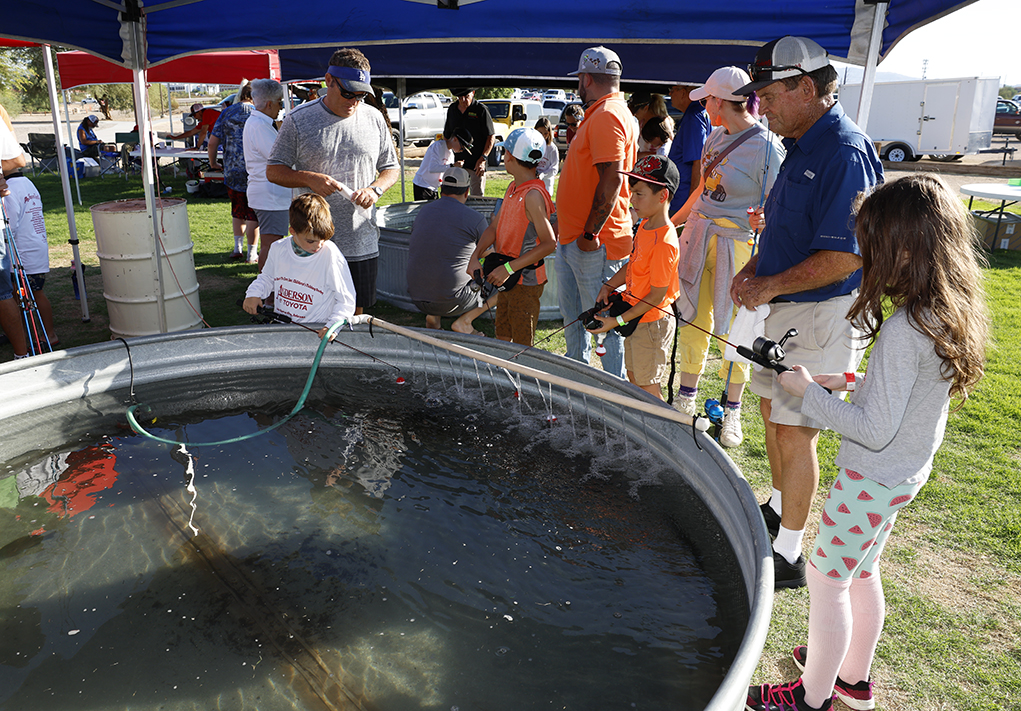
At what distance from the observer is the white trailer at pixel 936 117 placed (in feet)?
65.0

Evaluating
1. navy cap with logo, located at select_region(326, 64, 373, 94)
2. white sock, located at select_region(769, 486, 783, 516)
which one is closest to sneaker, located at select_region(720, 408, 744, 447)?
white sock, located at select_region(769, 486, 783, 516)

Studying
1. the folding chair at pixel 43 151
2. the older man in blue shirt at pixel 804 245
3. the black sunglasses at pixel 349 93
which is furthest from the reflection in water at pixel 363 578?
the folding chair at pixel 43 151

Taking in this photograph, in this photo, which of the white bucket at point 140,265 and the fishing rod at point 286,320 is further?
the white bucket at point 140,265

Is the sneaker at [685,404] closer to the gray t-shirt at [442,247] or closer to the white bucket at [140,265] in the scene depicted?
the gray t-shirt at [442,247]

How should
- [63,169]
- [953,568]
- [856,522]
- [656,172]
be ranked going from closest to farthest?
1. [856,522]
2. [953,568]
3. [656,172]
4. [63,169]

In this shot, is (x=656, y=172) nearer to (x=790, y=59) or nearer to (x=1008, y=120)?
(x=790, y=59)

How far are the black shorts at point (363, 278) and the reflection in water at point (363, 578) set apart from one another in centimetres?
139

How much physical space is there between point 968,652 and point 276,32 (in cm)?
612

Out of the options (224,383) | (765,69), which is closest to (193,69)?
(224,383)

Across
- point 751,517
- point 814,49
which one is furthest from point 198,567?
point 814,49

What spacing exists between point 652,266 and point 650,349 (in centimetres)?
53

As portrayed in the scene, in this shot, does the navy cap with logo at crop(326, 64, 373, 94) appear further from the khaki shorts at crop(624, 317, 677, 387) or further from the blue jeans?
the khaki shorts at crop(624, 317, 677, 387)

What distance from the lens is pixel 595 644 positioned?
8.38 ft

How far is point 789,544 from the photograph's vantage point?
118 inches
